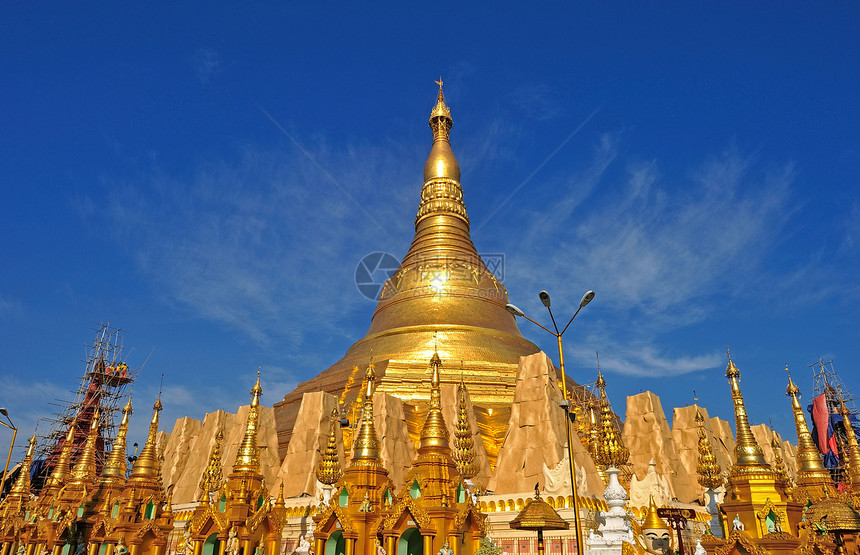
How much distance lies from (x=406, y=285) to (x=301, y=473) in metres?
17.2

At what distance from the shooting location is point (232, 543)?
14.7 metres

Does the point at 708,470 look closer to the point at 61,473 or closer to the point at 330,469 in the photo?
the point at 330,469

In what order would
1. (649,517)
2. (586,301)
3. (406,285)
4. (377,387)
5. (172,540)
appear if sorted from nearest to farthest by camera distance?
(586,301) → (649,517) → (172,540) → (377,387) → (406,285)

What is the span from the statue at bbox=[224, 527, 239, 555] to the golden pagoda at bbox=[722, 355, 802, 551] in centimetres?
1215

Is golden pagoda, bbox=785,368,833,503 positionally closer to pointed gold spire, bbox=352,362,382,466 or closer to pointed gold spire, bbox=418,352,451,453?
pointed gold spire, bbox=418,352,451,453

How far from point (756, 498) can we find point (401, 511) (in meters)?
9.37

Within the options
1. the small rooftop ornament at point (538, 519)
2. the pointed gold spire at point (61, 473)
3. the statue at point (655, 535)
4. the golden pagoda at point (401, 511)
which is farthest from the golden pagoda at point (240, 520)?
the pointed gold spire at point (61, 473)

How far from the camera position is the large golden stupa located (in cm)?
3072

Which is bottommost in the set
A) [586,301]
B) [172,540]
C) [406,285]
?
[172,540]

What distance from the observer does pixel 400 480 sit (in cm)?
2534

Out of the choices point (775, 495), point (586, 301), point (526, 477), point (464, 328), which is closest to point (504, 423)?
point (526, 477)

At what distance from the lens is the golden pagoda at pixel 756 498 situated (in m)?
15.1

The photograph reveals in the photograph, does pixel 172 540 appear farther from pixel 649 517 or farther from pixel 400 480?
pixel 649 517

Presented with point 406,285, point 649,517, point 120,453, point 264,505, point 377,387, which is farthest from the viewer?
point 406,285
